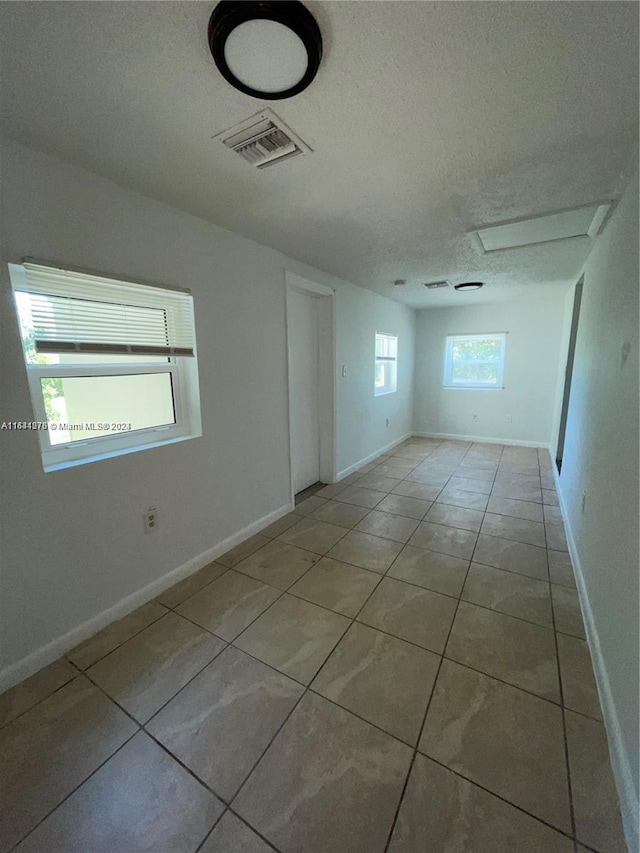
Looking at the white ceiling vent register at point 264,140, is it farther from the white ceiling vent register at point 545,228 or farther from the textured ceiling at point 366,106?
the white ceiling vent register at point 545,228

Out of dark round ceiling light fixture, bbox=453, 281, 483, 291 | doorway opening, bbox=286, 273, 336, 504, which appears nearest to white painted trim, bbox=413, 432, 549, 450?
dark round ceiling light fixture, bbox=453, 281, 483, 291

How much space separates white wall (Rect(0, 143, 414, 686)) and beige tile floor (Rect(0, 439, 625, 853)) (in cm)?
27

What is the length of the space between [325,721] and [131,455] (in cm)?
157

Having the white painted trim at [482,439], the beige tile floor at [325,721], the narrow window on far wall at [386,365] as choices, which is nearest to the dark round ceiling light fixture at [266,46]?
the beige tile floor at [325,721]

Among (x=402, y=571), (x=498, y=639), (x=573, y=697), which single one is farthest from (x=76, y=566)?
(x=573, y=697)

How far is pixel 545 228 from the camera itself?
2.31 m

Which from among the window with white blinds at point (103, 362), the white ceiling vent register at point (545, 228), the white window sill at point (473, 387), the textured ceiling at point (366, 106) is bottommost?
the white window sill at point (473, 387)

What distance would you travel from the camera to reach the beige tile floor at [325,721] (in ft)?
3.34

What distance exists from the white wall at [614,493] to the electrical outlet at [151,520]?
7.27ft

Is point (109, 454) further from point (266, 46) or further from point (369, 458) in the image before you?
point (369, 458)

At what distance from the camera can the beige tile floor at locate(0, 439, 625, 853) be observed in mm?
1018

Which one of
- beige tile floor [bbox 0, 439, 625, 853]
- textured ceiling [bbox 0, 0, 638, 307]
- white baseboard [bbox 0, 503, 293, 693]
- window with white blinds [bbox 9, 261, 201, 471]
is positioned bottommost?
beige tile floor [bbox 0, 439, 625, 853]

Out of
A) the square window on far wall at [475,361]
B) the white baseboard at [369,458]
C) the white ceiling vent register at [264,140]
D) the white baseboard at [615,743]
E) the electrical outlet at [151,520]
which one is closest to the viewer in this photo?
the white baseboard at [615,743]

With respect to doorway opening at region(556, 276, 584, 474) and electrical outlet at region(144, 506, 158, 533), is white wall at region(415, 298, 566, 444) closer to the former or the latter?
doorway opening at region(556, 276, 584, 474)
